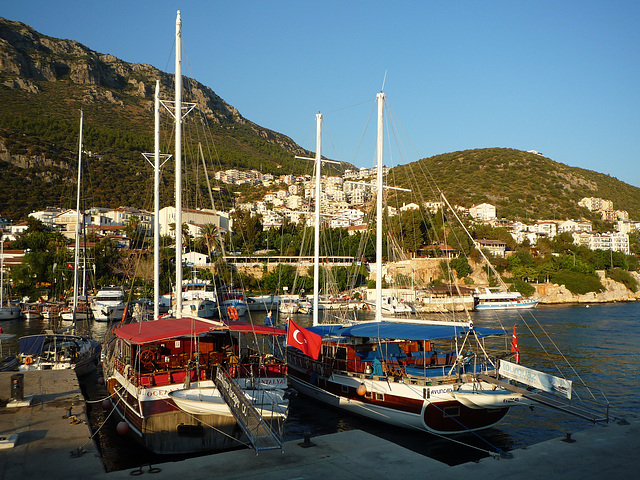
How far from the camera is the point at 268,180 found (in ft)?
615

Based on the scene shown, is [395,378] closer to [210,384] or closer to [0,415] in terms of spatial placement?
[210,384]

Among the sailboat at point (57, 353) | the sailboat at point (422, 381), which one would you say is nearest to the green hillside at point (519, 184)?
the sailboat at point (57, 353)

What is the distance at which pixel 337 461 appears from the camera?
10.1 meters

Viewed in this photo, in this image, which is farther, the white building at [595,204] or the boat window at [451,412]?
the white building at [595,204]

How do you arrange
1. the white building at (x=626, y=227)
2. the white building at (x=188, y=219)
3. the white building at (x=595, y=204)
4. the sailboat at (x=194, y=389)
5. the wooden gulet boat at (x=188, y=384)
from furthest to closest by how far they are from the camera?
1. the white building at (x=595, y=204)
2. the white building at (x=626, y=227)
3. the white building at (x=188, y=219)
4. the wooden gulet boat at (x=188, y=384)
5. the sailboat at (x=194, y=389)

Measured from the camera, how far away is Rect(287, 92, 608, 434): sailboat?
15.1 metres

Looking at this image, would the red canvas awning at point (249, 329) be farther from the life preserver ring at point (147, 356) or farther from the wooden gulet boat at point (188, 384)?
the life preserver ring at point (147, 356)

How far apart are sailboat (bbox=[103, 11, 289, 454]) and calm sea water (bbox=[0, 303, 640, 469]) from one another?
3.91 feet

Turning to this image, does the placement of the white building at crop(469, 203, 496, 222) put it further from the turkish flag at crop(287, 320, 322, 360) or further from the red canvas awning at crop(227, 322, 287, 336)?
the turkish flag at crop(287, 320, 322, 360)

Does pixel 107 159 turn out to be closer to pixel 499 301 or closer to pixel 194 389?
pixel 499 301

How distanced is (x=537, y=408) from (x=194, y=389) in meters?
13.8

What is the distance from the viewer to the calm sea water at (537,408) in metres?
15.7

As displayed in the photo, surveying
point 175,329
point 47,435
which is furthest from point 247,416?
point 47,435

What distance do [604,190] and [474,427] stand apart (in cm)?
18317
